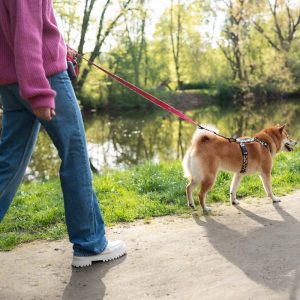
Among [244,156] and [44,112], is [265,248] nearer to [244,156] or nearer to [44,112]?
[244,156]

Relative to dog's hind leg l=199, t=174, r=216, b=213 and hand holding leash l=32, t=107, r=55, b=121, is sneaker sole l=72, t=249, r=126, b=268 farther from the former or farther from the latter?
dog's hind leg l=199, t=174, r=216, b=213

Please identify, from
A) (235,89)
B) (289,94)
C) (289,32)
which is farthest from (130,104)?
(289,32)

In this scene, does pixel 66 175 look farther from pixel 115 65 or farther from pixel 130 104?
pixel 115 65

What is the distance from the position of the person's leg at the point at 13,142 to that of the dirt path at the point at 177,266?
1.93 ft

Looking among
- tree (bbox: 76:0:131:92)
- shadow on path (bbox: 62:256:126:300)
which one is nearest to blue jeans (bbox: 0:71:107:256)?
shadow on path (bbox: 62:256:126:300)

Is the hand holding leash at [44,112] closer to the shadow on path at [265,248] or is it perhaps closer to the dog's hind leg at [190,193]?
the shadow on path at [265,248]

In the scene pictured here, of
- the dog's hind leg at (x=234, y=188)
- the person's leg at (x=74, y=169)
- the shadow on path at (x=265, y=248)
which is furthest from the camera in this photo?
the dog's hind leg at (x=234, y=188)

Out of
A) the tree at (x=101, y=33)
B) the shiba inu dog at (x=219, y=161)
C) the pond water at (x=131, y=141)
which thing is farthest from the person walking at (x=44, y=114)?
the tree at (x=101, y=33)

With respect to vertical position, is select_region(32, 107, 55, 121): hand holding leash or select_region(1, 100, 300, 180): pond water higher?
select_region(32, 107, 55, 121): hand holding leash

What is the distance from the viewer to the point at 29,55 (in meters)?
2.74

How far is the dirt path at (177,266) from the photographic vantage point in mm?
2826

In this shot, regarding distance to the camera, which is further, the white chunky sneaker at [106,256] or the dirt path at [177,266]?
the white chunky sneaker at [106,256]

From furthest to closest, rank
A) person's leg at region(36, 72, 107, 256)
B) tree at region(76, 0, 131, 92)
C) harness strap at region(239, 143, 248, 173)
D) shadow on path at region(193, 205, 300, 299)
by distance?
tree at region(76, 0, 131, 92), harness strap at region(239, 143, 248, 173), person's leg at region(36, 72, 107, 256), shadow on path at region(193, 205, 300, 299)

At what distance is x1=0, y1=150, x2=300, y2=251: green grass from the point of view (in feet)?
14.3
